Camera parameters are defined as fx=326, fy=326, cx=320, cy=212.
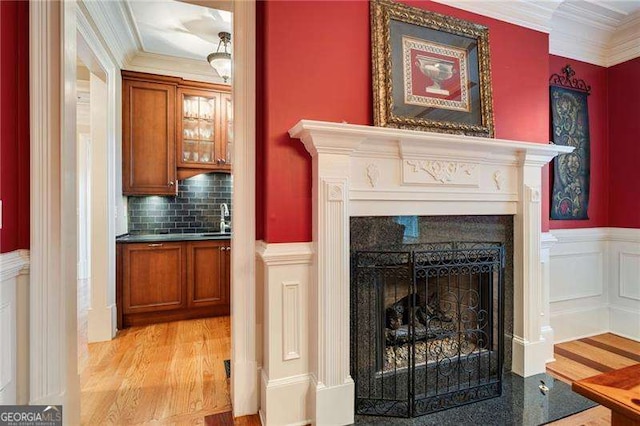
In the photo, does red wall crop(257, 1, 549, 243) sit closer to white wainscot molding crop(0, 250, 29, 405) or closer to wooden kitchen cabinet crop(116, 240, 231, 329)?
white wainscot molding crop(0, 250, 29, 405)

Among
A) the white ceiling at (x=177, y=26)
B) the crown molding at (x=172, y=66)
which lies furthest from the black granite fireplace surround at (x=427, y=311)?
the crown molding at (x=172, y=66)

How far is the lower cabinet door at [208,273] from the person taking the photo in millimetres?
3572

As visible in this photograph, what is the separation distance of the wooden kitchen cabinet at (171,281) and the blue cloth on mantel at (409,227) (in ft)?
7.33

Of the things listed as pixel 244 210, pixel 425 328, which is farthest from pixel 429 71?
pixel 425 328

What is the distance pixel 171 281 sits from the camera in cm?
350

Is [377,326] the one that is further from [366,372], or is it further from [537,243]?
[537,243]

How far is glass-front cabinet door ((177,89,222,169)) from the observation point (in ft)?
12.5

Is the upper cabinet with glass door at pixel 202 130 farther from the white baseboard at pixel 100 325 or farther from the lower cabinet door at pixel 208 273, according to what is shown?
the white baseboard at pixel 100 325

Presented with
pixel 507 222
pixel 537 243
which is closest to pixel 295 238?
pixel 507 222

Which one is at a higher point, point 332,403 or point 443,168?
point 443,168

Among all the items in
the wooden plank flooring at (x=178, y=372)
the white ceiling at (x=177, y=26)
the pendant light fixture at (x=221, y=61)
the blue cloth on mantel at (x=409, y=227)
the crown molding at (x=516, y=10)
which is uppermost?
the white ceiling at (x=177, y=26)

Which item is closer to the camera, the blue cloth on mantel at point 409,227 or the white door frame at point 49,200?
the white door frame at point 49,200

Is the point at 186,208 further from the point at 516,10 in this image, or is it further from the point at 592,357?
the point at 592,357

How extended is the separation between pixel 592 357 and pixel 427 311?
183cm
